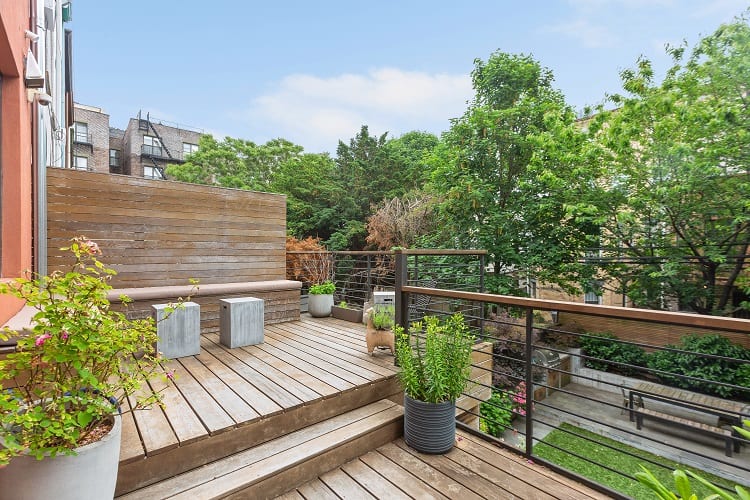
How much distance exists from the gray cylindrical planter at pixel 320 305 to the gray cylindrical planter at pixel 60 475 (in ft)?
13.5

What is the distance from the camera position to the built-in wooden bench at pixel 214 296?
369 centimetres

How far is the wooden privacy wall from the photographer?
11.9ft

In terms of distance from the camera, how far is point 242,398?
2.43 m

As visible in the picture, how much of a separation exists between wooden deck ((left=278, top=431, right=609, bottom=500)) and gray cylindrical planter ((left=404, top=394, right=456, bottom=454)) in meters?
0.06

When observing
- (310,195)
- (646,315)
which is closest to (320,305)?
(646,315)

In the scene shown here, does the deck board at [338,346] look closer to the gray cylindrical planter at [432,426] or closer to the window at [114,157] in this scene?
the gray cylindrical planter at [432,426]

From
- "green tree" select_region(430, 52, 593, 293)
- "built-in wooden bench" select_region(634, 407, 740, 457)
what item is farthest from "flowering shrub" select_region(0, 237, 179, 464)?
"green tree" select_region(430, 52, 593, 293)

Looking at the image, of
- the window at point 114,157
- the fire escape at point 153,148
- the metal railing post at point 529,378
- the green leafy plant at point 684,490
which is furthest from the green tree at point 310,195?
the window at point 114,157

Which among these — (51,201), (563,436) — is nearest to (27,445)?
(51,201)

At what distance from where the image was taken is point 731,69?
6.39 meters

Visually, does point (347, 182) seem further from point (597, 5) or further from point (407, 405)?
point (407, 405)

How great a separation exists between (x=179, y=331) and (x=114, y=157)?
26.0 meters

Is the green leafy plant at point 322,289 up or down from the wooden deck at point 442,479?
up

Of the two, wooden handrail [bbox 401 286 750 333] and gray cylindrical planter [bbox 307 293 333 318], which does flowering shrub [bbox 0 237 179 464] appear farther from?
gray cylindrical planter [bbox 307 293 333 318]
